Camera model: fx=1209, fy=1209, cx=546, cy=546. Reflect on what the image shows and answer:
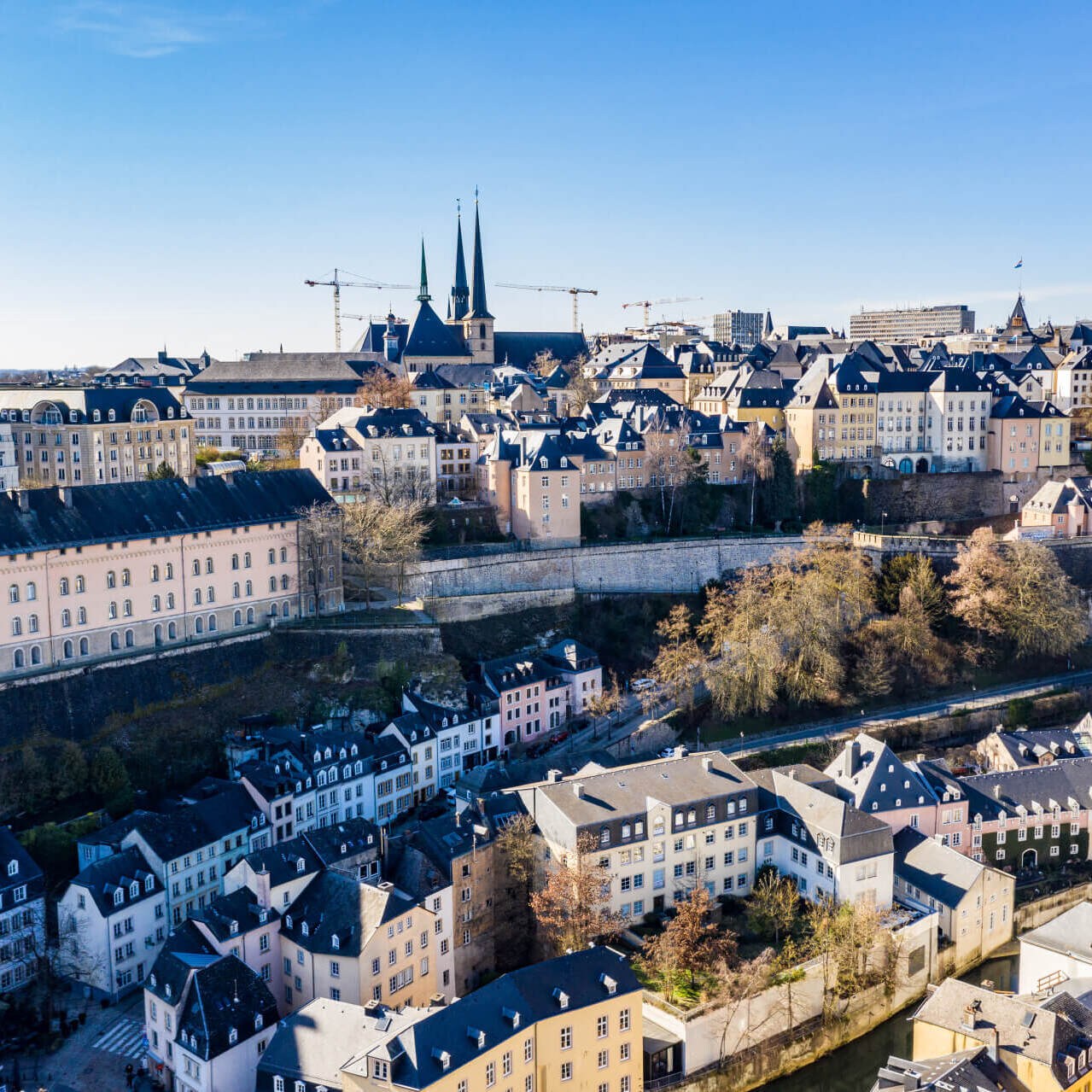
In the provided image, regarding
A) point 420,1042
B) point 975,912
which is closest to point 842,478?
point 975,912

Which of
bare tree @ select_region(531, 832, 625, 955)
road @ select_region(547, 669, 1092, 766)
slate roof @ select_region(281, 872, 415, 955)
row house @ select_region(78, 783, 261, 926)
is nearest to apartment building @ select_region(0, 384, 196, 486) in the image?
road @ select_region(547, 669, 1092, 766)

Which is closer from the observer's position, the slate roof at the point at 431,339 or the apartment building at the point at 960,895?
the apartment building at the point at 960,895

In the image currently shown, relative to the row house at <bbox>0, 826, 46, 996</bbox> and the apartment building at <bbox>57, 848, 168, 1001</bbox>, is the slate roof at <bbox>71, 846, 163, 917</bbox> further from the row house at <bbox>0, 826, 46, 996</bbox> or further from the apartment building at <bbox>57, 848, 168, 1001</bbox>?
the row house at <bbox>0, 826, 46, 996</bbox>

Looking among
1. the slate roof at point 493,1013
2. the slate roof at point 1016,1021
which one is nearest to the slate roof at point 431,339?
the slate roof at point 493,1013

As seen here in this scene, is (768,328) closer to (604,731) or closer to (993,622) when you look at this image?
(993,622)

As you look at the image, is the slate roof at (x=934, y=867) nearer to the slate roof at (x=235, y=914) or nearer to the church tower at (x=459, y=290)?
the slate roof at (x=235, y=914)
